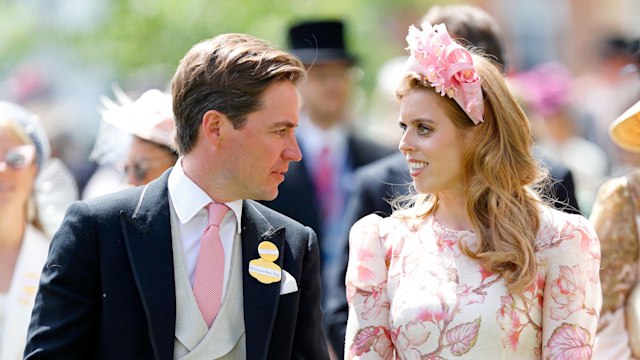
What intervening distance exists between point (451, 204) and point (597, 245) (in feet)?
1.79

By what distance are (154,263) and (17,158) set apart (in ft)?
6.11

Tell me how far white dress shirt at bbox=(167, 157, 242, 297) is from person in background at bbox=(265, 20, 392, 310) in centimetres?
268

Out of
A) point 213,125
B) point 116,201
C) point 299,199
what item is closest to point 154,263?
point 116,201

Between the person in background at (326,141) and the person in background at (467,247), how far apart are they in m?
2.57

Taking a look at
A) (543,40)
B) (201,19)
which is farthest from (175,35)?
(543,40)

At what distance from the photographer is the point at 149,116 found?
6113mm

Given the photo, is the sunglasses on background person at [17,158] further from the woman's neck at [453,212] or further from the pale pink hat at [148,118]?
the woman's neck at [453,212]

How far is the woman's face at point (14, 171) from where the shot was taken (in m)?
6.00

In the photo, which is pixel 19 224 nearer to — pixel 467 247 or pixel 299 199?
pixel 299 199

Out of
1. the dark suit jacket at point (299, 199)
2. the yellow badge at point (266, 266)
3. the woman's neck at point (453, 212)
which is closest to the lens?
the yellow badge at point (266, 266)

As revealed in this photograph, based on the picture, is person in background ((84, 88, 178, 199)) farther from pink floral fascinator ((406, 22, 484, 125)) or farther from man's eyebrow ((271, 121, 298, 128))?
pink floral fascinator ((406, 22, 484, 125))

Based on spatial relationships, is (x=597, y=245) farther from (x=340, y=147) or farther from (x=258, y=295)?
(x=340, y=147)

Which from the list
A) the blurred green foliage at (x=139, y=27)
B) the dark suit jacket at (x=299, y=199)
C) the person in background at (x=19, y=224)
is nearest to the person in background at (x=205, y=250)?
the person in background at (x=19, y=224)

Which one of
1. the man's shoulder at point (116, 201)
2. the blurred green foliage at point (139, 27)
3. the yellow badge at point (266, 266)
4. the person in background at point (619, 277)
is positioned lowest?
the blurred green foliage at point (139, 27)
